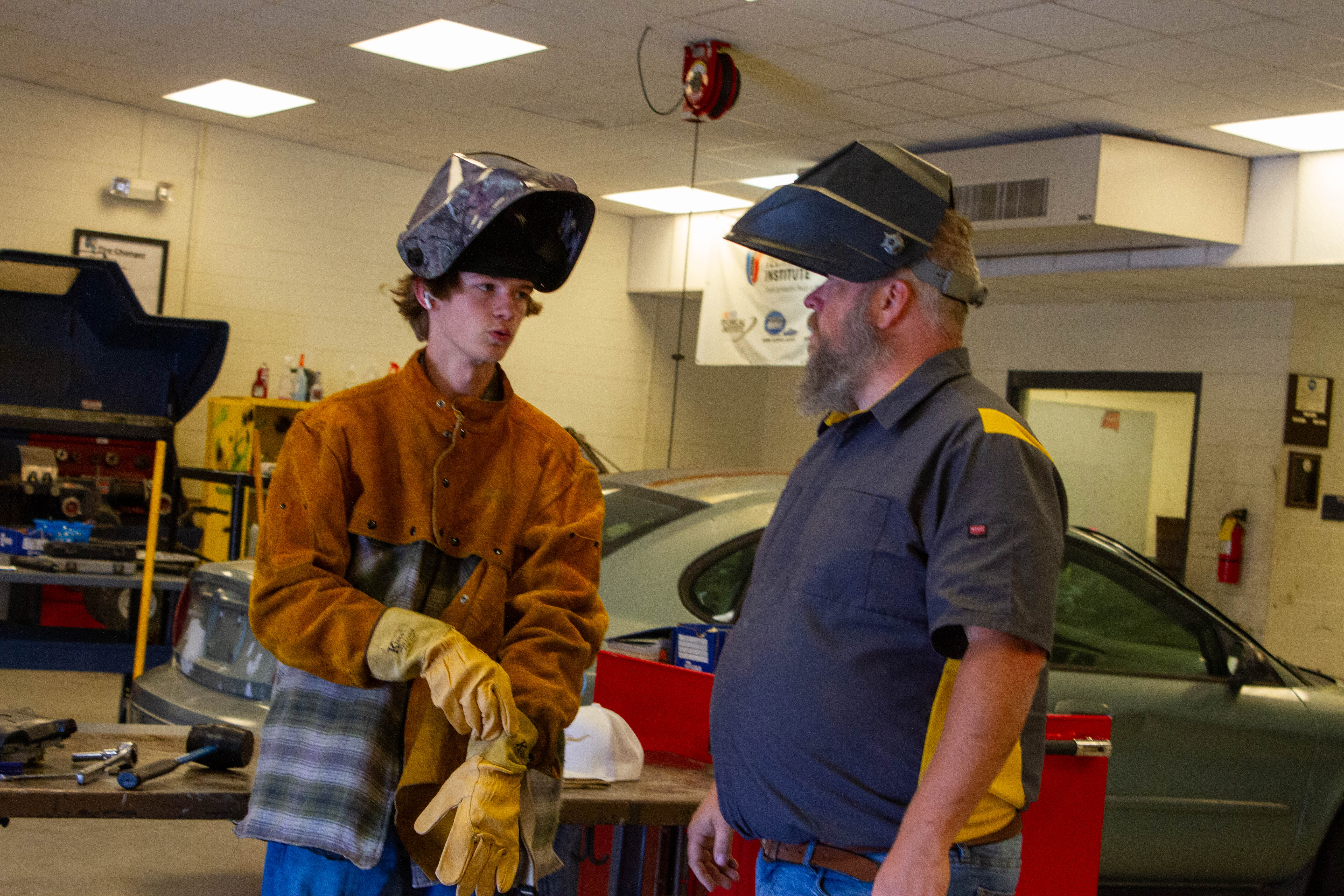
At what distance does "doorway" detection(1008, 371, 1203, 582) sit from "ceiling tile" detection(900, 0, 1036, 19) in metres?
4.36

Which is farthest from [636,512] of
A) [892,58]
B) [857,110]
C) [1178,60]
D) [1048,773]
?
[857,110]

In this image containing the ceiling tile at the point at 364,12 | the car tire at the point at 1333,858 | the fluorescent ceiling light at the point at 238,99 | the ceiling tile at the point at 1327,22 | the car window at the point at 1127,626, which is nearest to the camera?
the car window at the point at 1127,626

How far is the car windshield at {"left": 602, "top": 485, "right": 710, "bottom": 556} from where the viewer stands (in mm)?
3738

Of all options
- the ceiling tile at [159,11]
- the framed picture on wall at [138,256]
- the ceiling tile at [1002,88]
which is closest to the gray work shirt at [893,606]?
the ceiling tile at [1002,88]

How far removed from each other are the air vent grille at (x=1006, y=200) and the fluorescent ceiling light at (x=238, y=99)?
14.0 feet

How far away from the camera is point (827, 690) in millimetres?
1689

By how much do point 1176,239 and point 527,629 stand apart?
674 centimetres

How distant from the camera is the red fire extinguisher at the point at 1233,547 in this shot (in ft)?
28.2

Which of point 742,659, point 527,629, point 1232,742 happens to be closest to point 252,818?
point 527,629

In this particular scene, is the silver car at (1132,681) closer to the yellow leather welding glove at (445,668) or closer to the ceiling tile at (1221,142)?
the yellow leather welding glove at (445,668)

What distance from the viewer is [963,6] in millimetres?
5516

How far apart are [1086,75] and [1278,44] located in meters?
0.93

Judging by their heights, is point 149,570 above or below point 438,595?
below

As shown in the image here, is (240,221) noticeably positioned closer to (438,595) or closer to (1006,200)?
(1006,200)
